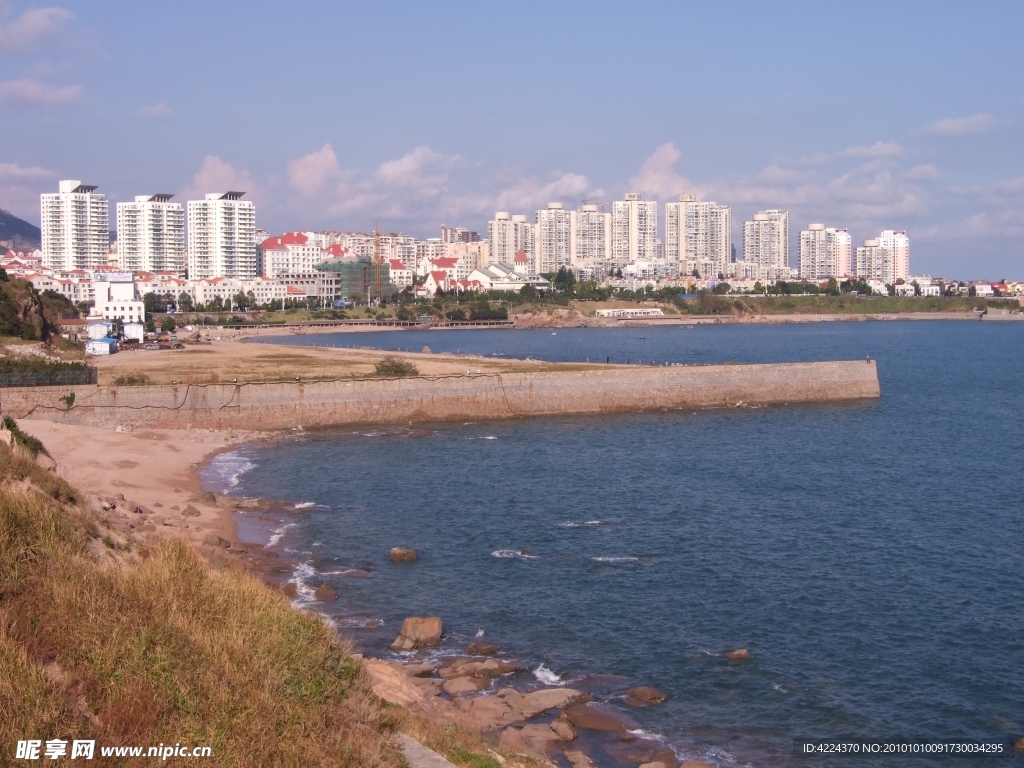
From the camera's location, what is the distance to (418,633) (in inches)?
607

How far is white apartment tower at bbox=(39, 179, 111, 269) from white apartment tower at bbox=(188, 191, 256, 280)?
62.2 feet

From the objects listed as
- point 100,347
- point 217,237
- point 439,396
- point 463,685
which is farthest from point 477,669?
point 217,237

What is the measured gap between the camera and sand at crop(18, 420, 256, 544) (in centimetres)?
2194

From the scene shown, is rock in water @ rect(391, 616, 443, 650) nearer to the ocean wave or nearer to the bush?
the ocean wave

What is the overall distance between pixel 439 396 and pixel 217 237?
411ft

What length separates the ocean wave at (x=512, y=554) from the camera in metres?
20.0

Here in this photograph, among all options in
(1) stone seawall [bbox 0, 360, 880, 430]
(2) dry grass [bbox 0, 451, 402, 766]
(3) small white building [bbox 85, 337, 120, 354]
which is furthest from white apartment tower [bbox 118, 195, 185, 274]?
(2) dry grass [bbox 0, 451, 402, 766]

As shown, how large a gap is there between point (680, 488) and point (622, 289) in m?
142

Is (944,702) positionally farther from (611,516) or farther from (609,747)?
(611,516)

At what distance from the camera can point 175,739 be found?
24.1ft

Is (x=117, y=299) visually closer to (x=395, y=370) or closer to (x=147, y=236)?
(x=395, y=370)

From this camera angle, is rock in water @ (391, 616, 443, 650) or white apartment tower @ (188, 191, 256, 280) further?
white apartment tower @ (188, 191, 256, 280)

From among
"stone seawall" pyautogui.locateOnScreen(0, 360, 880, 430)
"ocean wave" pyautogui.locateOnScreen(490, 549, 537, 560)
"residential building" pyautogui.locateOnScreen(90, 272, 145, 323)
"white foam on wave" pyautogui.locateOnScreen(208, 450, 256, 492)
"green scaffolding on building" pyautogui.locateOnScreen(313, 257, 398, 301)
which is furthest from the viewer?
"green scaffolding on building" pyautogui.locateOnScreen(313, 257, 398, 301)

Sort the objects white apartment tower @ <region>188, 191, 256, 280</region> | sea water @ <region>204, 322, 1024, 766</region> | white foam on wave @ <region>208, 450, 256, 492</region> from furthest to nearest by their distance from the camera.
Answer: white apartment tower @ <region>188, 191, 256, 280</region> < white foam on wave @ <region>208, 450, 256, 492</region> < sea water @ <region>204, 322, 1024, 766</region>
